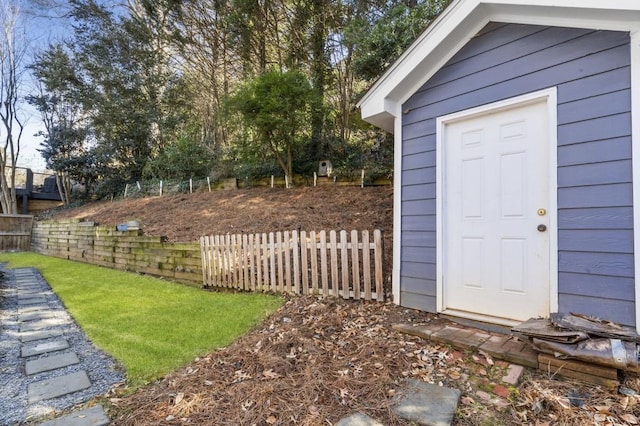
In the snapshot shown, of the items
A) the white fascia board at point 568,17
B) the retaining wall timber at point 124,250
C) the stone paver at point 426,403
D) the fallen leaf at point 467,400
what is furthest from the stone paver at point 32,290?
the white fascia board at point 568,17

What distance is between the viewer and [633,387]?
6.41 feet

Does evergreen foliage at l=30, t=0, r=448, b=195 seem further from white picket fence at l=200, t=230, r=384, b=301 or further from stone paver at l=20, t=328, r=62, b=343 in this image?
stone paver at l=20, t=328, r=62, b=343

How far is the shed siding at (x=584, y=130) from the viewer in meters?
2.31

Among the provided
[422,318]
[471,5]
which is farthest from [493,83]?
[422,318]

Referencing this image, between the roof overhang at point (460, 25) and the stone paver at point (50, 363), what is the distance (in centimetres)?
369

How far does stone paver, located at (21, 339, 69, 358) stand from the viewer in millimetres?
2996

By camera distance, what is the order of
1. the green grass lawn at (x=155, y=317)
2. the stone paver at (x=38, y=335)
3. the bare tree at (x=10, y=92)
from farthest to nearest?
1. the bare tree at (x=10, y=92)
2. the stone paver at (x=38, y=335)
3. the green grass lawn at (x=155, y=317)

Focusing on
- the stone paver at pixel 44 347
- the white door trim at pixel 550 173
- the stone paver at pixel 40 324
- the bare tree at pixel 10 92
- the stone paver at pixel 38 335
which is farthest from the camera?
the bare tree at pixel 10 92

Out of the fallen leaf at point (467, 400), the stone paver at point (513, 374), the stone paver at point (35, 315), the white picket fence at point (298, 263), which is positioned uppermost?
the white picket fence at point (298, 263)

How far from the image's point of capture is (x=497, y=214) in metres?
2.95

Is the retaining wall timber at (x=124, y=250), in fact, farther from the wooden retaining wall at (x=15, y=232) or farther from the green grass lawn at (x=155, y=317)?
the wooden retaining wall at (x=15, y=232)

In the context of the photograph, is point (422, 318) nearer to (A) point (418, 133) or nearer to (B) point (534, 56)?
(A) point (418, 133)

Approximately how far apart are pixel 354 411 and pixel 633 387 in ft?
5.33

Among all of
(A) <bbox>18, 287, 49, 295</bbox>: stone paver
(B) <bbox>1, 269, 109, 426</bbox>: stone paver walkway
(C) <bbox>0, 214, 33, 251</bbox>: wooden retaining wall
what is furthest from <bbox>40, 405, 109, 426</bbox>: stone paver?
(C) <bbox>0, 214, 33, 251</bbox>: wooden retaining wall
